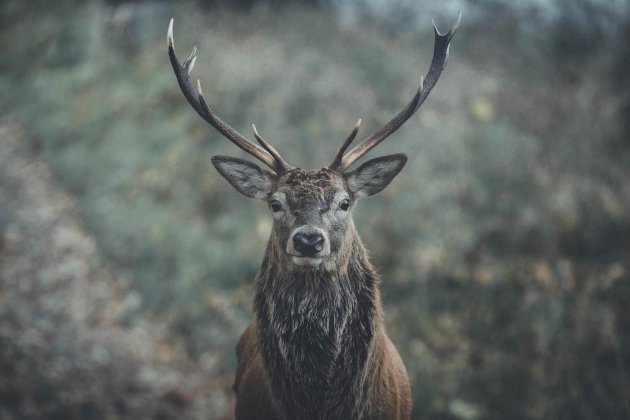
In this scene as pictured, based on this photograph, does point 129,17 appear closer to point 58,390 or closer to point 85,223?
point 85,223

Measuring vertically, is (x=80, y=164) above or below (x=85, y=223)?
above

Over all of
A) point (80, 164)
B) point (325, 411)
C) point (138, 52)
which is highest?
point (138, 52)

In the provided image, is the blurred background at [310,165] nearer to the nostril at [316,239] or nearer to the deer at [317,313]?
the deer at [317,313]

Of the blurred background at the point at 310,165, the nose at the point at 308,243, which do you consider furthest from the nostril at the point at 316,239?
the blurred background at the point at 310,165

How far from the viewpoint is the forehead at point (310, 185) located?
12.1ft

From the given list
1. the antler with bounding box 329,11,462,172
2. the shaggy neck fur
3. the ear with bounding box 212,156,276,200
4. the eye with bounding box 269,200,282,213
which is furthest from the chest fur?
the antler with bounding box 329,11,462,172

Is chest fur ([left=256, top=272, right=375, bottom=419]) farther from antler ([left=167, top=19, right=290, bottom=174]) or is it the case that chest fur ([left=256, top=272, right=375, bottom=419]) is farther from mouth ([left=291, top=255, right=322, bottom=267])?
antler ([left=167, top=19, right=290, bottom=174])

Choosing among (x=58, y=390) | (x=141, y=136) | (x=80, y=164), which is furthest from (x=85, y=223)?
(x=58, y=390)

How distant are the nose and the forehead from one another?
30cm

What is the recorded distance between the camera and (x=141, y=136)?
36.3 feet

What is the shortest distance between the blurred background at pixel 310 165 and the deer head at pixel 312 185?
10.9 feet

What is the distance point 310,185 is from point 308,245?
46 centimetres

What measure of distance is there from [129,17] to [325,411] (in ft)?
41.7

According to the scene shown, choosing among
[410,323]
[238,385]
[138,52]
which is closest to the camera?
[238,385]
